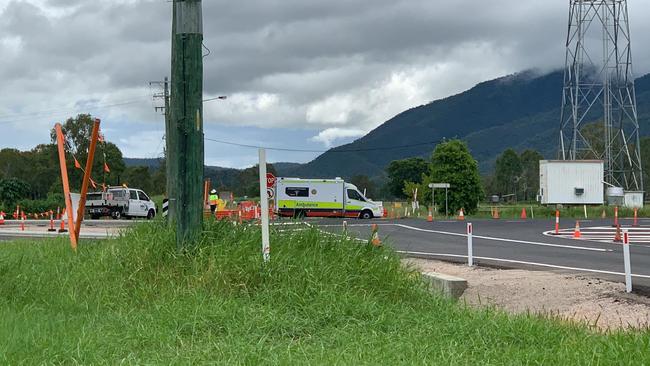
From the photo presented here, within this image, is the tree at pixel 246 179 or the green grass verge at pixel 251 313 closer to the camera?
the green grass verge at pixel 251 313

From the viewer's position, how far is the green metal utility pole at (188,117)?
825 centimetres

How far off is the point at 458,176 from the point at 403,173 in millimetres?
82342

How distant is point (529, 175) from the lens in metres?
112

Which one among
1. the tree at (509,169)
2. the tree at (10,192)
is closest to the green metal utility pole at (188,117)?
the tree at (10,192)

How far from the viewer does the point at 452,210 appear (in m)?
53.6

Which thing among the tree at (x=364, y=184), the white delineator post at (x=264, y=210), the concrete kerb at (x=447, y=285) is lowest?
the concrete kerb at (x=447, y=285)

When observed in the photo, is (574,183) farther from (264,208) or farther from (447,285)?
(264,208)

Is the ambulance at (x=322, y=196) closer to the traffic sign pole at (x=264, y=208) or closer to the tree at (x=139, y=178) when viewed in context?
the traffic sign pole at (x=264, y=208)

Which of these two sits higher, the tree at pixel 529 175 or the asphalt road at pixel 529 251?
the tree at pixel 529 175

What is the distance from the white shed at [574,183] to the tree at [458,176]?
254 inches

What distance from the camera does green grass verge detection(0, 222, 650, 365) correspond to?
510cm

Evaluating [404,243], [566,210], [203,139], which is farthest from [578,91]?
[203,139]

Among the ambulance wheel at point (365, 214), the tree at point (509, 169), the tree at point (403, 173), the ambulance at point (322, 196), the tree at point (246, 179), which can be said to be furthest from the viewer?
the tree at point (403, 173)

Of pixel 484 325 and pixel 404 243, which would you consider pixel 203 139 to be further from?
pixel 404 243
